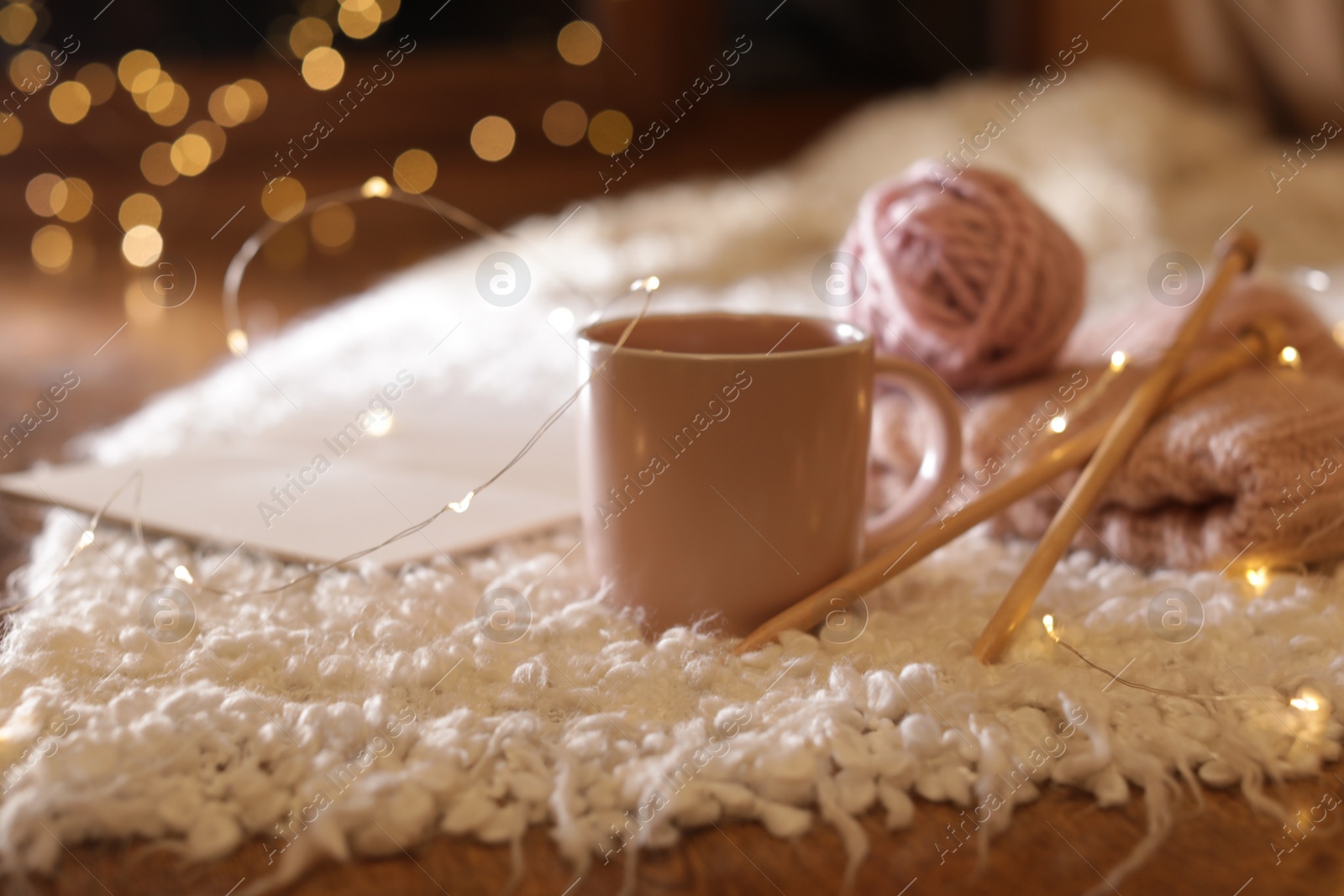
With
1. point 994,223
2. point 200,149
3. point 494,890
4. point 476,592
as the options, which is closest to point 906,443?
point 994,223

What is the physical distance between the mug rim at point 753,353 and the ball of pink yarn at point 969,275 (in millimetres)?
119

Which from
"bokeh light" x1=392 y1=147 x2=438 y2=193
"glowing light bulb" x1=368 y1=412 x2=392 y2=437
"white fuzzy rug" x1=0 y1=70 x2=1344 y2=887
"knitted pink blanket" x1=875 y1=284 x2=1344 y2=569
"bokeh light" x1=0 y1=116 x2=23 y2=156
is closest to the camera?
"white fuzzy rug" x1=0 y1=70 x2=1344 y2=887

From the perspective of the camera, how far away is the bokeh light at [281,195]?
2010 millimetres

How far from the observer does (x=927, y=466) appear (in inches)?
20.0

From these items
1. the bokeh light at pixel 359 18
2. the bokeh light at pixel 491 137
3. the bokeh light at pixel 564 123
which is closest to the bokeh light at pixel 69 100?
the bokeh light at pixel 359 18

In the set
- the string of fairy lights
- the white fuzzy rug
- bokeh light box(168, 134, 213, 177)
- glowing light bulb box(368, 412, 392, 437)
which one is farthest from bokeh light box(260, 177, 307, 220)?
the white fuzzy rug

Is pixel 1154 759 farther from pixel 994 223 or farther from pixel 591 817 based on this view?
pixel 994 223

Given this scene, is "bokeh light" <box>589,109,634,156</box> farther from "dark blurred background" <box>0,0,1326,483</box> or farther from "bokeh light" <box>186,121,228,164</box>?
"bokeh light" <box>186,121,228,164</box>

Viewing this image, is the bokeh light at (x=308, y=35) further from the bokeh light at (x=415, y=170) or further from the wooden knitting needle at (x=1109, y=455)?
the wooden knitting needle at (x=1109, y=455)

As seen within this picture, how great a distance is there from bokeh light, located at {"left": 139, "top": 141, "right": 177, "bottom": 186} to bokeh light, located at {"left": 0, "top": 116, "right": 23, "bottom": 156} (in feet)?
0.63

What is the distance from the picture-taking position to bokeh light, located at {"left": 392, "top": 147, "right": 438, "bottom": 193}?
224 centimetres

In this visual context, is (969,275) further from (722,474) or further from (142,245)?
(142,245)

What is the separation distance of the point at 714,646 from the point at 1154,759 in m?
0.15

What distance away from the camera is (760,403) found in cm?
41
